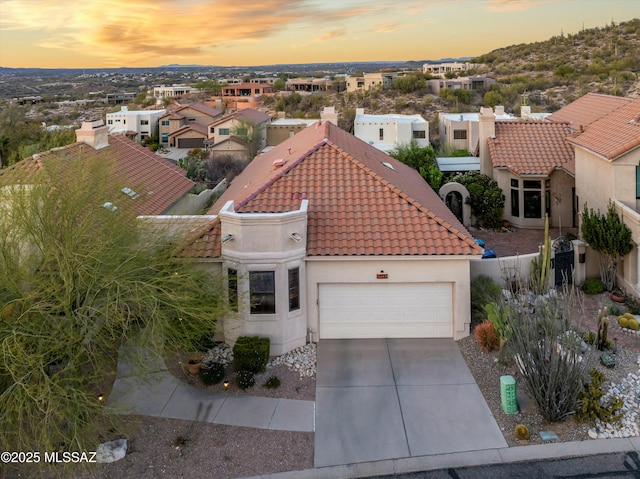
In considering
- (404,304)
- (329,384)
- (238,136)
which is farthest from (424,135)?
(329,384)

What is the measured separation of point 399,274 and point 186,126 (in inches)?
2599

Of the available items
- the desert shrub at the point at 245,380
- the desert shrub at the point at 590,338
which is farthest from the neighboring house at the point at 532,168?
the desert shrub at the point at 245,380

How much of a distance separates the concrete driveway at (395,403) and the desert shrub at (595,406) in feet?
6.09

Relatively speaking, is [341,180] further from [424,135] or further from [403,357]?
[424,135]

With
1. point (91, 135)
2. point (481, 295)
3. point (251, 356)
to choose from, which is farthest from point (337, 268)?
point (91, 135)

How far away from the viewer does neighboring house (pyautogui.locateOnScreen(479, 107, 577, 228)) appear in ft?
89.7

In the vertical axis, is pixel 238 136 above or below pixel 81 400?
above

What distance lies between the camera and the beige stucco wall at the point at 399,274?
1639 centimetres

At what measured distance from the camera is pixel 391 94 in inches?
3423

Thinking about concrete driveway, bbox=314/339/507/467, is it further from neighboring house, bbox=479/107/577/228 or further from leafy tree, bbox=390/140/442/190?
leafy tree, bbox=390/140/442/190

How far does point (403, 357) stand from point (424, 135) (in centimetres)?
3682

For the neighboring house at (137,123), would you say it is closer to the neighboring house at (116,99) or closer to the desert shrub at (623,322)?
the neighboring house at (116,99)

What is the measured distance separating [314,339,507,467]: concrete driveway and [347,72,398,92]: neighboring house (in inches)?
3153

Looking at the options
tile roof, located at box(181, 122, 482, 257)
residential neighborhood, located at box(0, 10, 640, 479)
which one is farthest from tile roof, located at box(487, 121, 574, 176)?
tile roof, located at box(181, 122, 482, 257)
